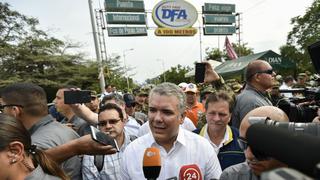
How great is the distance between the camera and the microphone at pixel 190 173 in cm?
205

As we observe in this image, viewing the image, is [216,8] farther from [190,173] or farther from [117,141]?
[190,173]

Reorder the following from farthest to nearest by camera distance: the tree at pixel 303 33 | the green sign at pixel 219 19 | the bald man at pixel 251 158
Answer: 1. the tree at pixel 303 33
2. the green sign at pixel 219 19
3. the bald man at pixel 251 158

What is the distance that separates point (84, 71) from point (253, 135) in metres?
24.8

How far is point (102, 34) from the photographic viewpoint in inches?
708

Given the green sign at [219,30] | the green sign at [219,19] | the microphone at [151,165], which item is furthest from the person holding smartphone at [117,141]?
the green sign at [219,19]

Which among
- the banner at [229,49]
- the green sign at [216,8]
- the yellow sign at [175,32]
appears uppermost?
the green sign at [216,8]

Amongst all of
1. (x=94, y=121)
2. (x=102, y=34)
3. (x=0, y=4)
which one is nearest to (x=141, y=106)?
(x=94, y=121)

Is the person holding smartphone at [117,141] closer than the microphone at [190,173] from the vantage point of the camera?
No

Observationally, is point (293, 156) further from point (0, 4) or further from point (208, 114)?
point (0, 4)

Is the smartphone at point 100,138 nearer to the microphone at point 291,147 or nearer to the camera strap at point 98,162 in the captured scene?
the camera strap at point 98,162

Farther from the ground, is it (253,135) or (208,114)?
(253,135)

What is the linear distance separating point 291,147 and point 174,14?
20.1m

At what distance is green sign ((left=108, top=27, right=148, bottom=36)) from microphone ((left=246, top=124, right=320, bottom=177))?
59.6ft

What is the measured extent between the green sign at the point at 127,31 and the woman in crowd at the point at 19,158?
16988 mm
